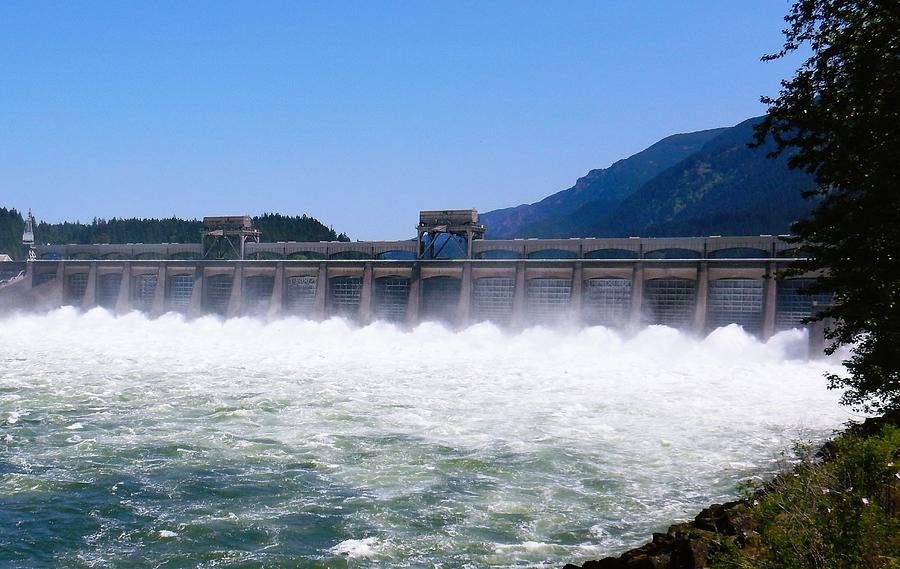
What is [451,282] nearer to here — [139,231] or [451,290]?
[451,290]

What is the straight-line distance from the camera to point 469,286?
53.3 metres

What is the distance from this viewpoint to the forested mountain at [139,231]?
148 meters

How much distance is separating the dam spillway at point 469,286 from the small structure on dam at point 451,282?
8cm

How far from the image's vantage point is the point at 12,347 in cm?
5122

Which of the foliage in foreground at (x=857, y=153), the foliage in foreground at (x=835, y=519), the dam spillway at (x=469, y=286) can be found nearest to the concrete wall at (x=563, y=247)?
the dam spillway at (x=469, y=286)

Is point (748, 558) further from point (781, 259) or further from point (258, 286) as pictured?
point (258, 286)

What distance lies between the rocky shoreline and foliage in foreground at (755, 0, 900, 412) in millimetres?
4504

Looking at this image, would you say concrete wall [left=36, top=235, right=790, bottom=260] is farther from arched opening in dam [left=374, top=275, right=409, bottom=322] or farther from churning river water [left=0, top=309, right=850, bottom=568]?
churning river water [left=0, top=309, right=850, bottom=568]

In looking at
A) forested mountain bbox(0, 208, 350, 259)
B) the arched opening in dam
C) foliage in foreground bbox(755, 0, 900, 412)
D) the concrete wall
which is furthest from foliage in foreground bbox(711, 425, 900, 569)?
forested mountain bbox(0, 208, 350, 259)

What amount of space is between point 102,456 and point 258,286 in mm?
43511

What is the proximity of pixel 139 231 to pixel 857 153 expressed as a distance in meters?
163

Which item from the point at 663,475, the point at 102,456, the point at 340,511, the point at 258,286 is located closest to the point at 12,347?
the point at 258,286

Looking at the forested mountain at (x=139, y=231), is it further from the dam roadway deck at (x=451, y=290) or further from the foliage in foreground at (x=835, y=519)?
the foliage in foreground at (x=835, y=519)

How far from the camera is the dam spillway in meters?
44.8
